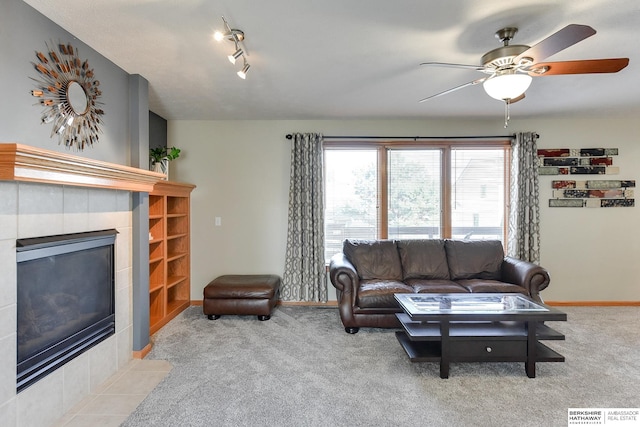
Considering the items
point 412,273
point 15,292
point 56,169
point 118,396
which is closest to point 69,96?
point 56,169

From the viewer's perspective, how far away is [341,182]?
4.39m

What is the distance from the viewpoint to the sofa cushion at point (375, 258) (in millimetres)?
3783

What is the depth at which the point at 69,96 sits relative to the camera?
7.00ft

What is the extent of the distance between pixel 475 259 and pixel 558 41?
2.65 metres

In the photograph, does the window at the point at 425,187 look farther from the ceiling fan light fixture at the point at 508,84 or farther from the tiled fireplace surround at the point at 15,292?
the tiled fireplace surround at the point at 15,292

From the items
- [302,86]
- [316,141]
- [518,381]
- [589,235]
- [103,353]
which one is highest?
[302,86]

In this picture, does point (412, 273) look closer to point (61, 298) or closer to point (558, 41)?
point (558, 41)

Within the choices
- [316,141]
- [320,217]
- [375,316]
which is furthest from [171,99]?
[375,316]

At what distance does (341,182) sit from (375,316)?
1.89m

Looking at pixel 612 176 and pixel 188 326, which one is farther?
pixel 612 176

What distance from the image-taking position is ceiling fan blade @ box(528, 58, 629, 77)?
1.94 metres

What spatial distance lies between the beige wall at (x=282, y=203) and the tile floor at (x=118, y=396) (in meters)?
1.76

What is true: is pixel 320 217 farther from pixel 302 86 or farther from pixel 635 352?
pixel 635 352

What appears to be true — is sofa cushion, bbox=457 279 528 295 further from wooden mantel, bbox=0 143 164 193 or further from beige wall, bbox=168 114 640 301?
wooden mantel, bbox=0 143 164 193
